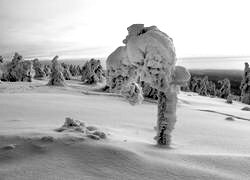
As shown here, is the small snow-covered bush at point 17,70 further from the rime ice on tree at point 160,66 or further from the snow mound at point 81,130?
the rime ice on tree at point 160,66

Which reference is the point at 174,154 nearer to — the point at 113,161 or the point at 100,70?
the point at 113,161

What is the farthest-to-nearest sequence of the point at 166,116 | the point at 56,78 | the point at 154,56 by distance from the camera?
the point at 56,78, the point at 166,116, the point at 154,56

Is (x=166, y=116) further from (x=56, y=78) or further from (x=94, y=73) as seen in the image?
(x=94, y=73)

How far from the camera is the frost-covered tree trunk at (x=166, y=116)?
487 cm

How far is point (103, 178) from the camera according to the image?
9.35 feet

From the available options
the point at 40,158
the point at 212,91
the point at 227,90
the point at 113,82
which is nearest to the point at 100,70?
the point at 113,82

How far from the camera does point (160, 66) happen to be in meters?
4.39

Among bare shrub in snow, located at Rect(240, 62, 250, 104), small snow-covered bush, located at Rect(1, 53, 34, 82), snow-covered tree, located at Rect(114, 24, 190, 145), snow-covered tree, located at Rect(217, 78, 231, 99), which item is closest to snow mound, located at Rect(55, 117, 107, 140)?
snow-covered tree, located at Rect(114, 24, 190, 145)

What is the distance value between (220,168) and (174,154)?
2.57 feet

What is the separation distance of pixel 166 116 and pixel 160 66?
3.64 feet

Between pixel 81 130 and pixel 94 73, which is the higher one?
pixel 94 73

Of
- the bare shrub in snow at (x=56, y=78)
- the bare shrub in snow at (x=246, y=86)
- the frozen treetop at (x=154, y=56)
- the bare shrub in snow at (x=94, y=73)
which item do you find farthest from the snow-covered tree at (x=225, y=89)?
the frozen treetop at (x=154, y=56)

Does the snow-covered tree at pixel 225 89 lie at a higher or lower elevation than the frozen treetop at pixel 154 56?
lower

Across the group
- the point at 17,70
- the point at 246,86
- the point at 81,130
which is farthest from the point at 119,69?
the point at 246,86
